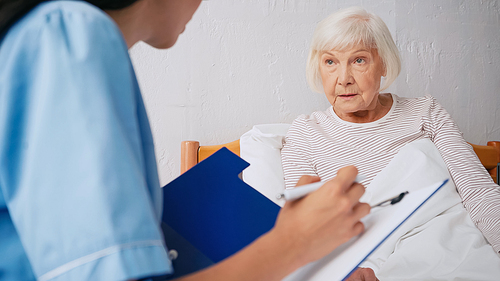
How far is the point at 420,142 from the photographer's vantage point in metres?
1.31

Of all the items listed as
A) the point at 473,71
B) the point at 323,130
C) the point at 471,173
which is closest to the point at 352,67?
the point at 323,130

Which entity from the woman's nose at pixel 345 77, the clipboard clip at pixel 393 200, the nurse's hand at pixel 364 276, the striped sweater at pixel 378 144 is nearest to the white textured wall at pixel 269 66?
the striped sweater at pixel 378 144

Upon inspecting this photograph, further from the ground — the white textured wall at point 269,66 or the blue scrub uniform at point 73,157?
the blue scrub uniform at point 73,157

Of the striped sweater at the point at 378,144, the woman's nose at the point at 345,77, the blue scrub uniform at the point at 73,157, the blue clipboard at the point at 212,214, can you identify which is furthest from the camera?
the woman's nose at the point at 345,77

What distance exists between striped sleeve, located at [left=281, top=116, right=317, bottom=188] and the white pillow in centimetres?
3

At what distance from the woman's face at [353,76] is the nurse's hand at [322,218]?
101 cm

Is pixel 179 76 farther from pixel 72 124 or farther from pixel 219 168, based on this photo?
pixel 72 124

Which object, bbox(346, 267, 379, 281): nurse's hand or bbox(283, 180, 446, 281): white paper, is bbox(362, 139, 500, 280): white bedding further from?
bbox(283, 180, 446, 281): white paper

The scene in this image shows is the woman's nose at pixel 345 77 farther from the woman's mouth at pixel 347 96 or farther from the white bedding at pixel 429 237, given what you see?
the white bedding at pixel 429 237

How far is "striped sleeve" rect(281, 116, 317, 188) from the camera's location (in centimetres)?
139

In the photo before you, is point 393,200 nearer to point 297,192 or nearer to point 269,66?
point 297,192

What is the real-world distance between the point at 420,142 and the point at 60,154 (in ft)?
4.17

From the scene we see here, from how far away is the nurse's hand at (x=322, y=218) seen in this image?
373 millimetres

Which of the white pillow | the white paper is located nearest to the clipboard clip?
the white paper
